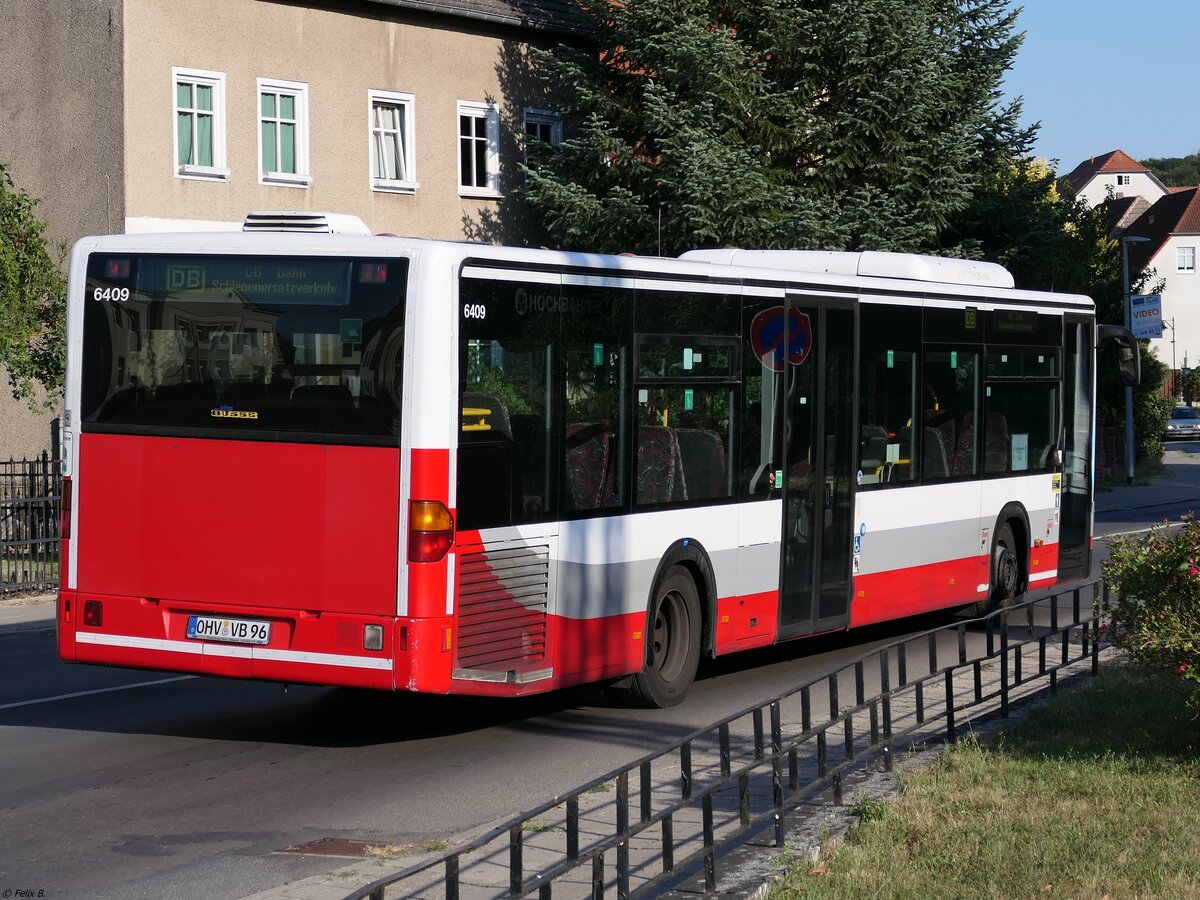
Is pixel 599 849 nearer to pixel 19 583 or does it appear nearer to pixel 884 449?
pixel 884 449

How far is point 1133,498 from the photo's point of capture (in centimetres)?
3822

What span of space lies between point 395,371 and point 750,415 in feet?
12.4

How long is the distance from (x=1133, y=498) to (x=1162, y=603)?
1232 inches

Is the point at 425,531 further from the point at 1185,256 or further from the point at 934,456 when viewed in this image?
the point at 1185,256

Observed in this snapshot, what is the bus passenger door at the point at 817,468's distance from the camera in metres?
12.7

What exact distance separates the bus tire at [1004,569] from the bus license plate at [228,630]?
28.5ft

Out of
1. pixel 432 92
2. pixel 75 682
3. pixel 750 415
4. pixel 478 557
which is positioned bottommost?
pixel 75 682

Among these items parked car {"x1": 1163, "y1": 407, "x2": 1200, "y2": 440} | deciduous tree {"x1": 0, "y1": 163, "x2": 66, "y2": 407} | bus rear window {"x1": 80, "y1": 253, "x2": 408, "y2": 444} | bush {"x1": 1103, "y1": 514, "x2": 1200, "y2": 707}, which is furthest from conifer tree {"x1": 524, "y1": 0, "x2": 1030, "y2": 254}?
parked car {"x1": 1163, "y1": 407, "x2": 1200, "y2": 440}

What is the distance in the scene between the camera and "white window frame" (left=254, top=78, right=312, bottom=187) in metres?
25.8

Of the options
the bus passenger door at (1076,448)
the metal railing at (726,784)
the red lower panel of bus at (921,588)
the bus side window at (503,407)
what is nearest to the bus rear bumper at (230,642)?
the bus side window at (503,407)

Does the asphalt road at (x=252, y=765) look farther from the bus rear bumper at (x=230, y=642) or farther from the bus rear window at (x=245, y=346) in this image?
the bus rear window at (x=245, y=346)

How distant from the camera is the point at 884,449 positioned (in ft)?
45.8

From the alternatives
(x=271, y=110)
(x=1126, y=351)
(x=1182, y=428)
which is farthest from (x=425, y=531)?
(x=1182, y=428)

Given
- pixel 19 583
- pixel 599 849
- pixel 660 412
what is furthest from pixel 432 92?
pixel 599 849
